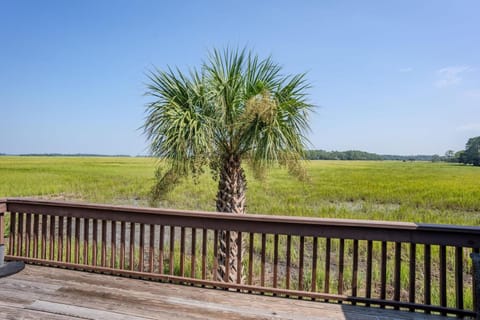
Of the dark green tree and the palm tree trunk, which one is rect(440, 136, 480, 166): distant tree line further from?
the palm tree trunk

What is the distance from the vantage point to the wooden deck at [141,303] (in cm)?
217

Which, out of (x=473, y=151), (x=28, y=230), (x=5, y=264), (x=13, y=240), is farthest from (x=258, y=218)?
(x=473, y=151)

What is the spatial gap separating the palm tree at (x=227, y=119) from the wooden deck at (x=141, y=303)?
100 cm

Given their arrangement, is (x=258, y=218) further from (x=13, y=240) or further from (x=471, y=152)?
(x=471, y=152)

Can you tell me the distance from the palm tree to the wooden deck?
1000 millimetres

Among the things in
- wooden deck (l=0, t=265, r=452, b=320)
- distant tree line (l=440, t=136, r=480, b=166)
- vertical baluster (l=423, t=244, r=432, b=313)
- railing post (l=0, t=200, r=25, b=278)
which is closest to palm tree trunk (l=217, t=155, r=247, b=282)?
wooden deck (l=0, t=265, r=452, b=320)

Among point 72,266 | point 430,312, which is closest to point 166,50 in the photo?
point 72,266

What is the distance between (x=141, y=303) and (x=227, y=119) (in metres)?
2.27

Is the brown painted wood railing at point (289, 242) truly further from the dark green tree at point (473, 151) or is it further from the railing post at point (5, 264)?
the dark green tree at point (473, 151)

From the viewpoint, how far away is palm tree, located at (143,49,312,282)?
11.2 feet

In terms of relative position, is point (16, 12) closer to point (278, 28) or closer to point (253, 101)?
point (278, 28)

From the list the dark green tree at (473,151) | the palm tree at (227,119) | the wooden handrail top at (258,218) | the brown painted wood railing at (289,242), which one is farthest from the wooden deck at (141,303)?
the dark green tree at (473,151)

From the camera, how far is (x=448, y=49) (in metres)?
6.58

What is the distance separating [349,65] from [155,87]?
5554 mm
